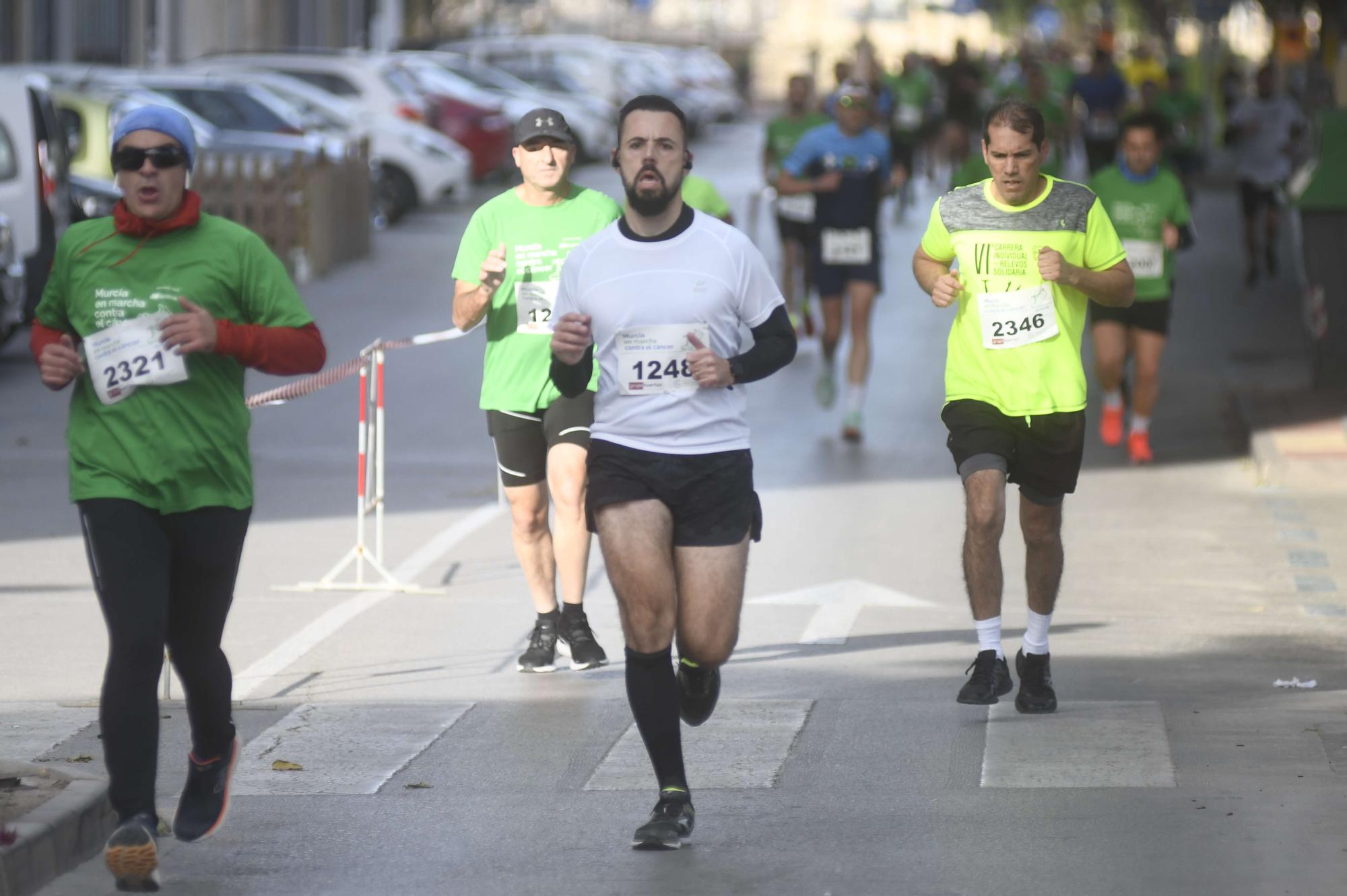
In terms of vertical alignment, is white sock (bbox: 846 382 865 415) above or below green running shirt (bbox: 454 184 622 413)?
below

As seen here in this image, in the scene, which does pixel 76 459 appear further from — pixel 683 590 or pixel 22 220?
pixel 22 220

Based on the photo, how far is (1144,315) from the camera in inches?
541

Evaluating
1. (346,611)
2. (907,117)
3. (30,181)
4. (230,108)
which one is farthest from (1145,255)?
(907,117)

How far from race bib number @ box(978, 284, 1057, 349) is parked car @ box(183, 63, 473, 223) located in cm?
2194

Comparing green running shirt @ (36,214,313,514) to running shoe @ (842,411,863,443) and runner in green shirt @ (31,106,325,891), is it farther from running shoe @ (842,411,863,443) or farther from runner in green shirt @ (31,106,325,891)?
running shoe @ (842,411,863,443)

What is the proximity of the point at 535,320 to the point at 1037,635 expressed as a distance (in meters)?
2.04

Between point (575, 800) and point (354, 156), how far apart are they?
768 inches

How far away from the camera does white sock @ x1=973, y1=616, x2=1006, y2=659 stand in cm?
789

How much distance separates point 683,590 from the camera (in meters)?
6.21

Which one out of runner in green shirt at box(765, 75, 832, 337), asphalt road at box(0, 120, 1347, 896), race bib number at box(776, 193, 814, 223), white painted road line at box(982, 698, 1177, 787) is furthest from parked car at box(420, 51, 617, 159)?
white painted road line at box(982, 698, 1177, 787)

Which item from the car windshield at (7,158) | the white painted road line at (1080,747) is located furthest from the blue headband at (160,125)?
the car windshield at (7,158)

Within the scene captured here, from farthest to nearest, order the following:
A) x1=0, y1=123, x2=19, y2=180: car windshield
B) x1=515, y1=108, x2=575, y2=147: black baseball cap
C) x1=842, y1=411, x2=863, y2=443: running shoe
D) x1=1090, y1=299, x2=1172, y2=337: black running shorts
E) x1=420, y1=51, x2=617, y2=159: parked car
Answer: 1. x1=420, y1=51, x2=617, y2=159: parked car
2. x1=0, y1=123, x2=19, y2=180: car windshield
3. x1=842, y1=411, x2=863, y2=443: running shoe
4. x1=1090, y1=299, x2=1172, y2=337: black running shorts
5. x1=515, y1=108, x2=575, y2=147: black baseball cap

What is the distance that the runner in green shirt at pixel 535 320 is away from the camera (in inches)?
328

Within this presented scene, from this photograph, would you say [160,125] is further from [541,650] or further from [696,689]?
[541,650]
